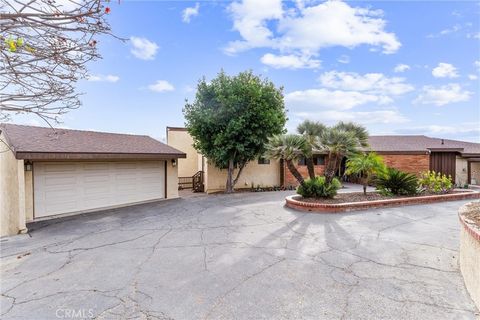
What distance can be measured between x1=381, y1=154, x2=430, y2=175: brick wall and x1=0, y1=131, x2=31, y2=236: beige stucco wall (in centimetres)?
1991

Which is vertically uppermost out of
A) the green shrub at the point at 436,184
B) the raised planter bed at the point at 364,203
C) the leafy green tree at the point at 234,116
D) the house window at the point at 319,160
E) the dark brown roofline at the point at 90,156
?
the leafy green tree at the point at 234,116

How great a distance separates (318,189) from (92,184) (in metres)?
9.74

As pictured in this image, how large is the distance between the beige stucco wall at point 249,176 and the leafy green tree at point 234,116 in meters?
1.50

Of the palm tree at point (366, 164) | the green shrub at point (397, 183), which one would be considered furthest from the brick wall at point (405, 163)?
the green shrub at point (397, 183)

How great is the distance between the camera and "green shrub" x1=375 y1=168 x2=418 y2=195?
10773 mm

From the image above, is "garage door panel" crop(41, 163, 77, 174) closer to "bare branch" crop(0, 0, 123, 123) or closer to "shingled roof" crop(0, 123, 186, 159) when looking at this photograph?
"shingled roof" crop(0, 123, 186, 159)

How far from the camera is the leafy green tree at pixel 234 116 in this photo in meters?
13.1

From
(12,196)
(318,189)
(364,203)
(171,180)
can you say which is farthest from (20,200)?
(364,203)

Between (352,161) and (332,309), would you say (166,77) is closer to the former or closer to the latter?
(352,161)

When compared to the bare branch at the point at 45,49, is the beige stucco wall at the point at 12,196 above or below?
below

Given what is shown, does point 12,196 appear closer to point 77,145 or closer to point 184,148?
point 77,145

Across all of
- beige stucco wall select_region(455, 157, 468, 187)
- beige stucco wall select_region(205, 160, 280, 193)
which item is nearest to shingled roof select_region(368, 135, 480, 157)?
beige stucco wall select_region(455, 157, 468, 187)

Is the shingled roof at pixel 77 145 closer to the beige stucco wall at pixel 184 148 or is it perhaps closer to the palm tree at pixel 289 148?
the palm tree at pixel 289 148

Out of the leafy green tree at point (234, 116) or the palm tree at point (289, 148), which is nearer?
the palm tree at point (289, 148)
